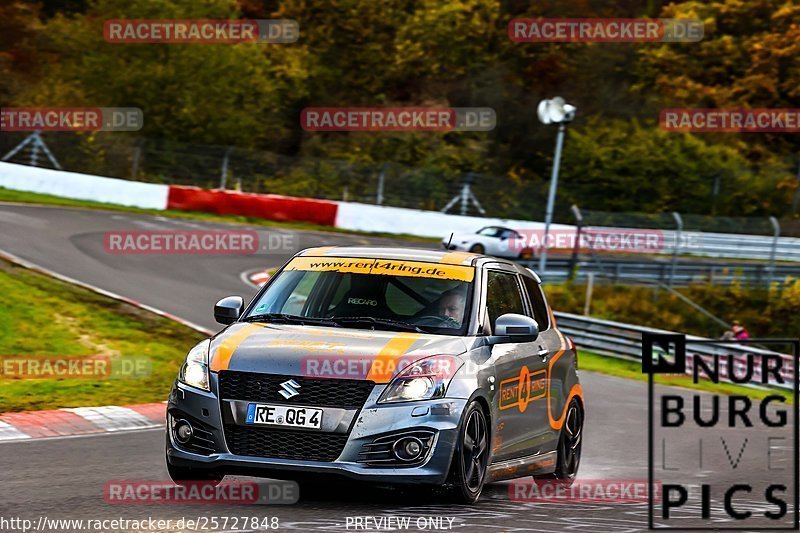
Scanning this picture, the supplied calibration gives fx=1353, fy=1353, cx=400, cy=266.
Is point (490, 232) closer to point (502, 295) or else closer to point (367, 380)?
point (502, 295)

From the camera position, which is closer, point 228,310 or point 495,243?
point 228,310

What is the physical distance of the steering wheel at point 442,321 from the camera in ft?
28.3

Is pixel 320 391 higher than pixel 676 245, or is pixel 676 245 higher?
pixel 676 245

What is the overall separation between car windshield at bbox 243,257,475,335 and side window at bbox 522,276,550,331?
46.6 inches

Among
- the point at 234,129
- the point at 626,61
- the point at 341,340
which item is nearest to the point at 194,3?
the point at 234,129

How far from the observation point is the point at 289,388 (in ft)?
25.1

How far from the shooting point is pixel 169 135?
5397 centimetres

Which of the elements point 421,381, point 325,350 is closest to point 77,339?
point 325,350

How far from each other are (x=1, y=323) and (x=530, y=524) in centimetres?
1143

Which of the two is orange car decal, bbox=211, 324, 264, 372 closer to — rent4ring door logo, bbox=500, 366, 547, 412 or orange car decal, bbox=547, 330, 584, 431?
rent4ring door logo, bbox=500, 366, 547, 412

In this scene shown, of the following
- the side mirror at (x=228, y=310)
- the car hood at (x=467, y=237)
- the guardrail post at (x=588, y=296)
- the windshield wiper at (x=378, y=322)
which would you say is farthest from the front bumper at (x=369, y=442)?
the car hood at (x=467, y=237)

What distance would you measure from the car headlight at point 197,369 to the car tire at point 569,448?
10.5ft

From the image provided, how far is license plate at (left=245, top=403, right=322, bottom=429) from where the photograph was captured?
7602 millimetres

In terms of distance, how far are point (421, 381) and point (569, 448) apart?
2.98m
